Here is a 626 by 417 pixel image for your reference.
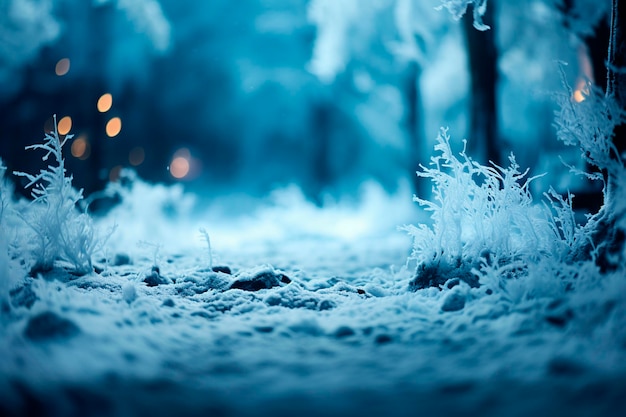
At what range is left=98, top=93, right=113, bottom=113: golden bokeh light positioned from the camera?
12023 mm

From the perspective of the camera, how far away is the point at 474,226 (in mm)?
4023

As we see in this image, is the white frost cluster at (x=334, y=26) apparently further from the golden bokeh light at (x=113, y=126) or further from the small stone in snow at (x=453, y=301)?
the small stone in snow at (x=453, y=301)

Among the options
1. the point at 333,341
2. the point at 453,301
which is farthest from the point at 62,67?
the point at 453,301

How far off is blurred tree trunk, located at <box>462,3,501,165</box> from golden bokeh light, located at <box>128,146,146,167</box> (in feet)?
51.2

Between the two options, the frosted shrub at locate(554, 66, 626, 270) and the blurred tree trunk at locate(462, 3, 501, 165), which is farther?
the blurred tree trunk at locate(462, 3, 501, 165)

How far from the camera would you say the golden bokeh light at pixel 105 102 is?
1202 centimetres

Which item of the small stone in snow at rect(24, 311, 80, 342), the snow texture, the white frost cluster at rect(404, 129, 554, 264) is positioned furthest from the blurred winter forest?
the small stone in snow at rect(24, 311, 80, 342)

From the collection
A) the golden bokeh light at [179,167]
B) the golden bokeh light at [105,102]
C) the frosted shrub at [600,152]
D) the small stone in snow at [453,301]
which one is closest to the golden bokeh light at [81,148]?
the golden bokeh light at [105,102]

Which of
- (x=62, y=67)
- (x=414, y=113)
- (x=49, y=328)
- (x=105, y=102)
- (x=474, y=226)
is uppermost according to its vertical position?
(x=62, y=67)

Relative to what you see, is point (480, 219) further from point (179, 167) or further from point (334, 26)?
point (179, 167)

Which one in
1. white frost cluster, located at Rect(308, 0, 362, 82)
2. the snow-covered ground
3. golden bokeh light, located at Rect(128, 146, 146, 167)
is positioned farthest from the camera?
golden bokeh light, located at Rect(128, 146, 146, 167)

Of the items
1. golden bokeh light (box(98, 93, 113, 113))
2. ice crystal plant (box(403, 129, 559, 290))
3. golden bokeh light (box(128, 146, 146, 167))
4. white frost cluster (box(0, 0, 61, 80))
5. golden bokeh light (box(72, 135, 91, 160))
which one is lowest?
ice crystal plant (box(403, 129, 559, 290))

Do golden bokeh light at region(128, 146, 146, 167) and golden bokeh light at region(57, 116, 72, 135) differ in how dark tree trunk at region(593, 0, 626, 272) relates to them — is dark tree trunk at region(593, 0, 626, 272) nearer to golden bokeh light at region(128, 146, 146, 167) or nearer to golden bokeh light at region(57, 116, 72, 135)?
golden bokeh light at region(57, 116, 72, 135)

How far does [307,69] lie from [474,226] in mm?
19936
